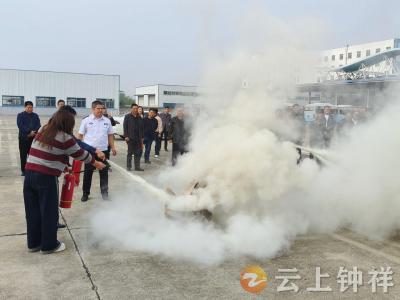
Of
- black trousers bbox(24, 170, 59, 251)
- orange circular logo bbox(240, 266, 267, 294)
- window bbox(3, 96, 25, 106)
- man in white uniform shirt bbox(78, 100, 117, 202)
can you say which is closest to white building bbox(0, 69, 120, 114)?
window bbox(3, 96, 25, 106)

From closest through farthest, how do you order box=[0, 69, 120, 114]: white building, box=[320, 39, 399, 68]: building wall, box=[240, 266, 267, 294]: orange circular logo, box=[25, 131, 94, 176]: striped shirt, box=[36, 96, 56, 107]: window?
1. box=[240, 266, 267, 294]: orange circular logo
2. box=[25, 131, 94, 176]: striped shirt
3. box=[320, 39, 399, 68]: building wall
4. box=[0, 69, 120, 114]: white building
5. box=[36, 96, 56, 107]: window

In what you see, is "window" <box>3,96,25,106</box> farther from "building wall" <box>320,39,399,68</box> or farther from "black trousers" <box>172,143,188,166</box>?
"building wall" <box>320,39,399,68</box>

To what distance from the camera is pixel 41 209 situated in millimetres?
4379

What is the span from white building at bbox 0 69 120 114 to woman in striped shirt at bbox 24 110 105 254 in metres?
49.2

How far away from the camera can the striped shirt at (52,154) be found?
14.2 ft

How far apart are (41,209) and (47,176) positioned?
36 centimetres

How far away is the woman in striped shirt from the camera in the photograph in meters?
4.33

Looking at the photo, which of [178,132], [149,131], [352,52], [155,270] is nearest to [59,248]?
[155,270]

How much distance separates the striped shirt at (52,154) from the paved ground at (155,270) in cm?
92

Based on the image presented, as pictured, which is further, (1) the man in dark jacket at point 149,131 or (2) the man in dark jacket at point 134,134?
(1) the man in dark jacket at point 149,131

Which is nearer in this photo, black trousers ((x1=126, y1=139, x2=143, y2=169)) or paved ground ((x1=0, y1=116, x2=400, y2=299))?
paved ground ((x1=0, y1=116, x2=400, y2=299))

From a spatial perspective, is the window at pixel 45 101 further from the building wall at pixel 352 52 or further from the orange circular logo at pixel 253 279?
the orange circular logo at pixel 253 279

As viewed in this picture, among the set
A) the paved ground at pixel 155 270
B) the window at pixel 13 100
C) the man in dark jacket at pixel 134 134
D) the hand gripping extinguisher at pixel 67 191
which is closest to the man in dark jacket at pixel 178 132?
the man in dark jacket at pixel 134 134

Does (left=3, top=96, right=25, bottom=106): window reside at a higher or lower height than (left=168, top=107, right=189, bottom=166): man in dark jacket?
higher
